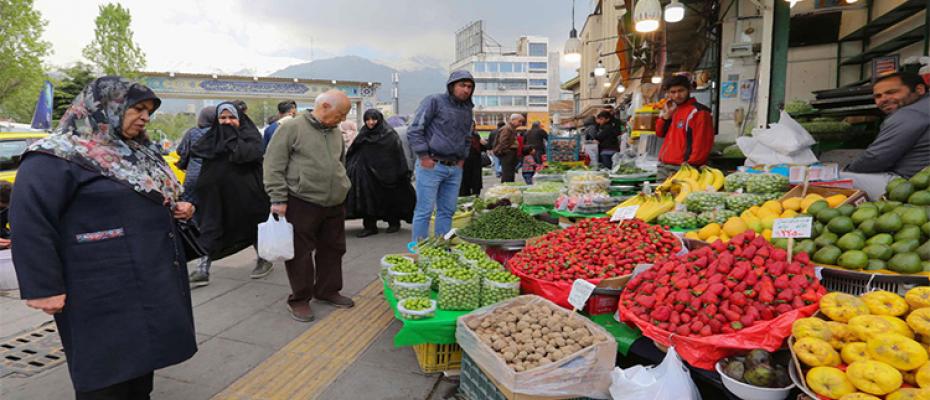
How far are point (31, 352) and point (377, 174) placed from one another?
4283mm

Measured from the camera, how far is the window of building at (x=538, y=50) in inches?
3640

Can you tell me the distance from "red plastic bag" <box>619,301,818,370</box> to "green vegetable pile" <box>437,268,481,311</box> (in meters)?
1.25

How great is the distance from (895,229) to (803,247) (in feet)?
1.50

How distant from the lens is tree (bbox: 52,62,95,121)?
69.1 ft

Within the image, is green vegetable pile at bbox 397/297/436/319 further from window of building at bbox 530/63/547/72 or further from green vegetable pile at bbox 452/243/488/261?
window of building at bbox 530/63/547/72

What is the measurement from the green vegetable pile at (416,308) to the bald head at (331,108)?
165 cm

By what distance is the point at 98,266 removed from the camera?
7.26 ft

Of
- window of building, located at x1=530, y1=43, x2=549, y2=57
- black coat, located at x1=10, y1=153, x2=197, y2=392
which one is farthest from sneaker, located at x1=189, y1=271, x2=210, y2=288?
window of building, located at x1=530, y1=43, x2=549, y2=57

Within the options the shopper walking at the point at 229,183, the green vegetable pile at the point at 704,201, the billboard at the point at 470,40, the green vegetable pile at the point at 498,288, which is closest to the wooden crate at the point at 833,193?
the green vegetable pile at the point at 704,201

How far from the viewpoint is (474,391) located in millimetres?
2789

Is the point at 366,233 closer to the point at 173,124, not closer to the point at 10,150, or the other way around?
the point at 10,150

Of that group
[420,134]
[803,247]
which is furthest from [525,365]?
[420,134]

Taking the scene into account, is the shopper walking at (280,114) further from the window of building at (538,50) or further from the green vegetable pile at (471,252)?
the window of building at (538,50)

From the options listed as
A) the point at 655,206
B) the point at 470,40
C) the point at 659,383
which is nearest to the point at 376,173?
the point at 655,206
